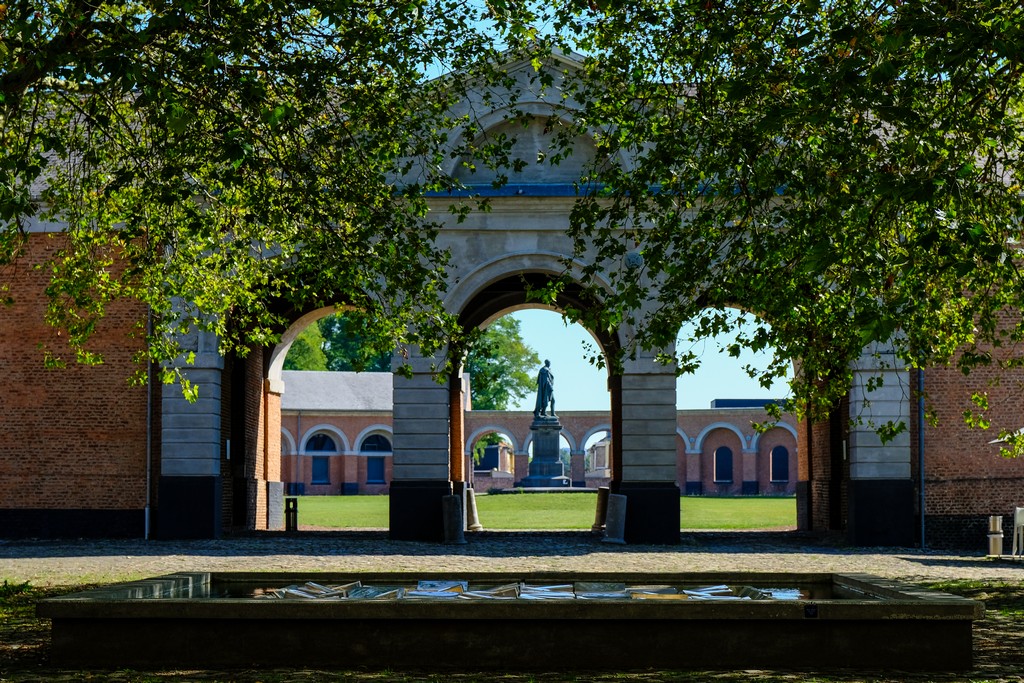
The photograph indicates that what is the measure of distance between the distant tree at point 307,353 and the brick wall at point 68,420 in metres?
41.8

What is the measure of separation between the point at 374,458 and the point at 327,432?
101 inches

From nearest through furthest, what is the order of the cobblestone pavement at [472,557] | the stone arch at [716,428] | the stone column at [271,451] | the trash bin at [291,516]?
1. the cobblestone pavement at [472,557]
2. the trash bin at [291,516]
3. the stone column at [271,451]
4. the stone arch at [716,428]

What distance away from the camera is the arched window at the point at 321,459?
5638 cm

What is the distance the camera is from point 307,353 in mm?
63344

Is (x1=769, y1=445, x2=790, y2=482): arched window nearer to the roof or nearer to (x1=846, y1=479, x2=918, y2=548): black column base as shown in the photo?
the roof

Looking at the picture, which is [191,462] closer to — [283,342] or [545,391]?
[283,342]

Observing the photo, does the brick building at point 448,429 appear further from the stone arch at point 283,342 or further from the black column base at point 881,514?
the stone arch at point 283,342

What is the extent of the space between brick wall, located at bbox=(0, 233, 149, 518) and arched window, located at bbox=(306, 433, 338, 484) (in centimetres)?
3600

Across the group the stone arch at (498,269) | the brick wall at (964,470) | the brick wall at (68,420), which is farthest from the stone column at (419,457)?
the brick wall at (964,470)

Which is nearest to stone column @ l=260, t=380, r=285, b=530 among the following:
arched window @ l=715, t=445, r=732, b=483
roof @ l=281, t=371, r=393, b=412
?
roof @ l=281, t=371, r=393, b=412

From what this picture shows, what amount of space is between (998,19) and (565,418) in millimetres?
49296

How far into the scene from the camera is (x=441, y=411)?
19.9 m

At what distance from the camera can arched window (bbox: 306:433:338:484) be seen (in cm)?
5638

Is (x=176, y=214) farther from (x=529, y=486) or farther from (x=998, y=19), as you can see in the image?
(x=529, y=486)
